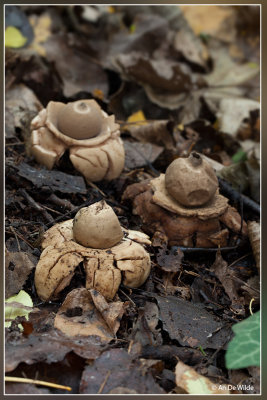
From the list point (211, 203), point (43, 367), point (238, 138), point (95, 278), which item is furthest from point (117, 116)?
point (43, 367)

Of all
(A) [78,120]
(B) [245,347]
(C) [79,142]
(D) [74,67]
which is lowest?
(D) [74,67]

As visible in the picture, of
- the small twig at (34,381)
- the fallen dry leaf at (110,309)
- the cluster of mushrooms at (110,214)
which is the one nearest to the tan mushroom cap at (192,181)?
the cluster of mushrooms at (110,214)

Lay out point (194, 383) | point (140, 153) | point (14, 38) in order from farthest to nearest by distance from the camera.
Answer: point (14, 38) < point (140, 153) < point (194, 383)

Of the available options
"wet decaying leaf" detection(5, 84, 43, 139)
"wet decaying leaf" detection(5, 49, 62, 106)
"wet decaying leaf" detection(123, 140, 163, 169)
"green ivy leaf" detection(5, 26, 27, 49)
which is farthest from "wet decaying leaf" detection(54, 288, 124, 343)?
"green ivy leaf" detection(5, 26, 27, 49)

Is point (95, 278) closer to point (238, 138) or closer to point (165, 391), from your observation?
point (165, 391)

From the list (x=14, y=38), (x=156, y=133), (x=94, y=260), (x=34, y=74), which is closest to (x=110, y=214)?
(x=94, y=260)

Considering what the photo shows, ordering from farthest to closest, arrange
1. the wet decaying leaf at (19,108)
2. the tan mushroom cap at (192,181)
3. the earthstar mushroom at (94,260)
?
the wet decaying leaf at (19,108) → the tan mushroom cap at (192,181) → the earthstar mushroom at (94,260)

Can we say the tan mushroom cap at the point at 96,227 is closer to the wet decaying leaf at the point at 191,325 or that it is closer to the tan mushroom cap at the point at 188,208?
the wet decaying leaf at the point at 191,325

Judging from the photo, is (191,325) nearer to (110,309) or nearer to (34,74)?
(110,309)
